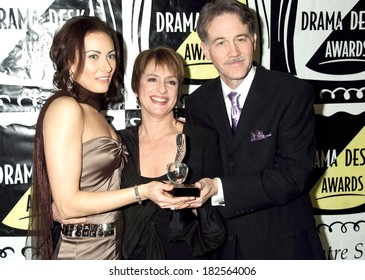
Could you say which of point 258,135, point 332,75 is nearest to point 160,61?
point 258,135

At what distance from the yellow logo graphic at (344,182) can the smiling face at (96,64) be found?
1.46 metres

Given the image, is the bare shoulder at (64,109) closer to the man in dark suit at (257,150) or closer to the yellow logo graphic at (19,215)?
the man in dark suit at (257,150)

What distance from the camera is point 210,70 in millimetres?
2607

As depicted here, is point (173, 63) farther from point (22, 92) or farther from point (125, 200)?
point (22, 92)

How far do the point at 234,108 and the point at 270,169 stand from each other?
0.88 feet

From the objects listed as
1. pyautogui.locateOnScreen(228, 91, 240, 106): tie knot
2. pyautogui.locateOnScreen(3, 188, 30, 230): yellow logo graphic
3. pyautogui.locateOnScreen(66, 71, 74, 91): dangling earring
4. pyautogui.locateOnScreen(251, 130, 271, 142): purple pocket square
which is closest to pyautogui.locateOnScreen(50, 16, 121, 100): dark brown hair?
pyautogui.locateOnScreen(66, 71, 74, 91): dangling earring

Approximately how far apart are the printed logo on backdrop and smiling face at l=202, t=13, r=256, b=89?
785mm

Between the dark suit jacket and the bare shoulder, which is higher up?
the bare shoulder

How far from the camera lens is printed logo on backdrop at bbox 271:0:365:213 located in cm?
263

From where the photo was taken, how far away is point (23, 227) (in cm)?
255

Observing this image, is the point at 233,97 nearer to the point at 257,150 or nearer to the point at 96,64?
the point at 257,150

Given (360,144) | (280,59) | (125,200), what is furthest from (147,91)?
(360,144)

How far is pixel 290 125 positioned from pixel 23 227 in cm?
151

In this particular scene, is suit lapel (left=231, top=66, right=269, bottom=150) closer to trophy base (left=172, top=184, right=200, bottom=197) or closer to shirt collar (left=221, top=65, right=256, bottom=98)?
shirt collar (left=221, top=65, right=256, bottom=98)
